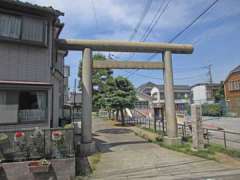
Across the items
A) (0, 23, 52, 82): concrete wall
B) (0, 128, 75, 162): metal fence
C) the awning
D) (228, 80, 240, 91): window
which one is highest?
(228, 80, 240, 91): window

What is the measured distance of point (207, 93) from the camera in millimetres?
51375

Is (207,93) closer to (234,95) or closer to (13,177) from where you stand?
(234,95)

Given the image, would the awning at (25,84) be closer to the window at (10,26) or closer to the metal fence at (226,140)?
the window at (10,26)

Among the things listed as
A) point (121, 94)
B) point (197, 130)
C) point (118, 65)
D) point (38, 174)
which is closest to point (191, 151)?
point (197, 130)

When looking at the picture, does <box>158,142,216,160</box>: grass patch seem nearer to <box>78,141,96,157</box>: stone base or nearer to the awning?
<box>78,141,96,157</box>: stone base

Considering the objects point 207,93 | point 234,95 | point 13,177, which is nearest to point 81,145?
point 13,177

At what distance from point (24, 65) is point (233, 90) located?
36.3 m

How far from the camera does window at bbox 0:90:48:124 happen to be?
24.4 ft

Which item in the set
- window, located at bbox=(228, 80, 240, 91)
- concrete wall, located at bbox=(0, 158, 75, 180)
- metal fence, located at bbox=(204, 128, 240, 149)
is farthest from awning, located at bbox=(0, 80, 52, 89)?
window, located at bbox=(228, 80, 240, 91)

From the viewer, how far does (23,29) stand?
820cm

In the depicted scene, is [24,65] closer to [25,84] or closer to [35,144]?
[25,84]

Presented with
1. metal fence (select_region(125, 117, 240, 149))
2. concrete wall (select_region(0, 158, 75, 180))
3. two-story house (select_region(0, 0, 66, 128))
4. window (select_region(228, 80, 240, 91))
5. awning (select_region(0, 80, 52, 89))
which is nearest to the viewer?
concrete wall (select_region(0, 158, 75, 180))

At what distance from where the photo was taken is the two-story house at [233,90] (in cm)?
3431

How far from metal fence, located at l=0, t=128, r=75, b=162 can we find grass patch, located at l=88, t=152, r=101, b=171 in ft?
4.39
